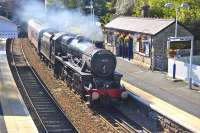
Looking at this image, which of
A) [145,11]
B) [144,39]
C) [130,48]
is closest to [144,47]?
[144,39]

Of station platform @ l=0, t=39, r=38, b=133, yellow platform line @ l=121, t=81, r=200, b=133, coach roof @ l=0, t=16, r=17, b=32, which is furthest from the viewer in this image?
coach roof @ l=0, t=16, r=17, b=32

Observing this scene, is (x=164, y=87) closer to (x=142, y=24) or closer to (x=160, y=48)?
(x=160, y=48)

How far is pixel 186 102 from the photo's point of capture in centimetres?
2044

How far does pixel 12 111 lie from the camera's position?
764 inches

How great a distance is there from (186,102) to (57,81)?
31.9 ft

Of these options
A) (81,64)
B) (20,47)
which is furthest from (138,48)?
(20,47)

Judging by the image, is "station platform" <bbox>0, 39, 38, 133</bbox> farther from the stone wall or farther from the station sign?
the stone wall

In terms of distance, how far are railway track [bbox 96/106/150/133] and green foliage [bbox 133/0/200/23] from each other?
42.6ft

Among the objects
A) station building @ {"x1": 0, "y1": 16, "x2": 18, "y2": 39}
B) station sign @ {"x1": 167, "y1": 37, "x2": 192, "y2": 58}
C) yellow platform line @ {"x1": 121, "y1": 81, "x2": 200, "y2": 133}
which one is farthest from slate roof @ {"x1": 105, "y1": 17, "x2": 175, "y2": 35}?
station building @ {"x1": 0, "y1": 16, "x2": 18, "y2": 39}

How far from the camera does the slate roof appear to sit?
97.0 ft

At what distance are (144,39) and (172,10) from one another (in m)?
8.56

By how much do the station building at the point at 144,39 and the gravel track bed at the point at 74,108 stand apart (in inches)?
254

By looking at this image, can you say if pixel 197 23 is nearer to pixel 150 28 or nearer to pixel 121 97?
pixel 150 28

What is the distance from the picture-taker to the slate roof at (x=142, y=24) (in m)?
29.6
